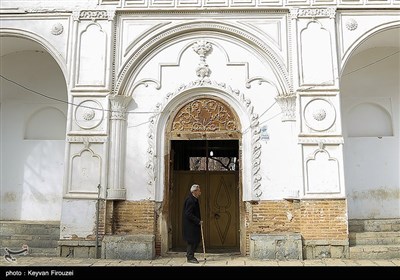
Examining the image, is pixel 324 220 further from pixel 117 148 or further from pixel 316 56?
pixel 117 148

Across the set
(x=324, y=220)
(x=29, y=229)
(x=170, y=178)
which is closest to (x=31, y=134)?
(x=29, y=229)

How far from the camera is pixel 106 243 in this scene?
26.1 ft

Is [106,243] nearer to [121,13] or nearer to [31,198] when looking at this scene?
[31,198]

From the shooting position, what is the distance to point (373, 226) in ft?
29.2

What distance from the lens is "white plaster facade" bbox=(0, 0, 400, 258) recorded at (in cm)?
832

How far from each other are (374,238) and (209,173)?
4.01m

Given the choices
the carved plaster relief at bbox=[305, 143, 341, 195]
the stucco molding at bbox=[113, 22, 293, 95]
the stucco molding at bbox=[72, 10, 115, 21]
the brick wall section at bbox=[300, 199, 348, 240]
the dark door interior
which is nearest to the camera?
the brick wall section at bbox=[300, 199, 348, 240]

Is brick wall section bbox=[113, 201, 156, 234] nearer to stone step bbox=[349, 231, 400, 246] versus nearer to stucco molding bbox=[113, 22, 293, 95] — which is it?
stucco molding bbox=[113, 22, 293, 95]

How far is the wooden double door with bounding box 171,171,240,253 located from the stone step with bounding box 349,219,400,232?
8.93 ft

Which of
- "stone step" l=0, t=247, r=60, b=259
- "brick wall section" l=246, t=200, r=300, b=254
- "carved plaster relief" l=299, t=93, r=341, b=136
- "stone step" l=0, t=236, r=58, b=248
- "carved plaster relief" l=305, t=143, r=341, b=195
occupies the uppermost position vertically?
"carved plaster relief" l=299, t=93, r=341, b=136

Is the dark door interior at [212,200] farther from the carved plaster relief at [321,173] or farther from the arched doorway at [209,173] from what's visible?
the carved plaster relief at [321,173]

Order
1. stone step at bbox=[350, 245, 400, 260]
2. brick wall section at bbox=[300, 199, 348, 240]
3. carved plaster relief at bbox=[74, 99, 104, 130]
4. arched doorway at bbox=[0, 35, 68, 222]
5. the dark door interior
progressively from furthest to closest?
arched doorway at bbox=[0, 35, 68, 222] < the dark door interior < carved plaster relief at bbox=[74, 99, 104, 130] < brick wall section at bbox=[300, 199, 348, 240] < stone step at bbox=[350, 245, 400, 260]

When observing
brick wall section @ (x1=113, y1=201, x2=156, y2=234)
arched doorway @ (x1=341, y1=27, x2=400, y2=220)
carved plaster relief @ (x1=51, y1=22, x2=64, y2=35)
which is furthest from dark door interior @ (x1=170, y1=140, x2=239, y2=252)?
carved plaster relief @ (x1=51, y1=22, x2=64, y2=35)

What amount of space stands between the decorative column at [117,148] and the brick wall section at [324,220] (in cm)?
386
